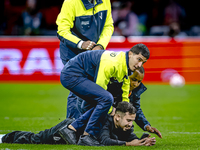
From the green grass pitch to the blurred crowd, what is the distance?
2.28 m

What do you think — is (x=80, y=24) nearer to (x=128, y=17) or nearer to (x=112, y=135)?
(x=112, y=135)

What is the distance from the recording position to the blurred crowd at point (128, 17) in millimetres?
13898

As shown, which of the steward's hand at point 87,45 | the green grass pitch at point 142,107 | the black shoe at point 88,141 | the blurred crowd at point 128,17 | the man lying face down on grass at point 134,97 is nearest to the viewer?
the black shoe at point 88,141

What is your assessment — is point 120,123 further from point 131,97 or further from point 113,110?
point 131,97

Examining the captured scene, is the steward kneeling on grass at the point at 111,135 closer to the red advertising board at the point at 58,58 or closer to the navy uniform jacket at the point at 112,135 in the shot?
the navy uniform jacket at the point at 112,135

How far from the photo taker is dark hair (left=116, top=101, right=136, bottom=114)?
5.14 meters

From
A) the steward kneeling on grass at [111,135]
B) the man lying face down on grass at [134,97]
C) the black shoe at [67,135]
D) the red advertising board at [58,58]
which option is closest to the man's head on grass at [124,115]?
the steward kneeling on grass at [111,135]

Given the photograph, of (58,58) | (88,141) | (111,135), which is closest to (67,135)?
(88,141)

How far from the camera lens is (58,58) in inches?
515

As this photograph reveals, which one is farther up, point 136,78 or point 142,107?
point 136,78

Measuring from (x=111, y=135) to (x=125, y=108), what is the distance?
43 cm

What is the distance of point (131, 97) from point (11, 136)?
73.6 inches

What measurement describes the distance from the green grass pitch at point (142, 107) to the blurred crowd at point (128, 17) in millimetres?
2281

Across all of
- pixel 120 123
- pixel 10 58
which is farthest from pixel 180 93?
pixel 120 123
